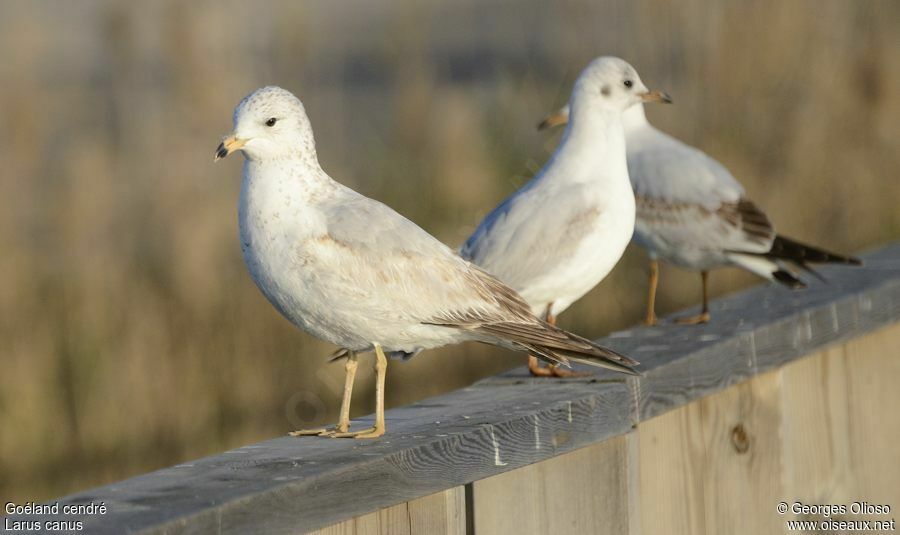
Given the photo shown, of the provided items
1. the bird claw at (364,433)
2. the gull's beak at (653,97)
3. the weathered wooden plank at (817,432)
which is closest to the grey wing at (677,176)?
the gull's beak at (653,97)

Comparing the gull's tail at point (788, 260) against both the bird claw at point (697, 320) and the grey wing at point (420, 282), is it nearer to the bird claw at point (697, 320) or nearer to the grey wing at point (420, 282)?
the bird claw at point (697, 320)

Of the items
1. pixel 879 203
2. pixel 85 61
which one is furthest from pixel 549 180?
pixel 85 61

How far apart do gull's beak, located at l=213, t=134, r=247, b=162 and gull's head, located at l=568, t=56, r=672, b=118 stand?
1676mm

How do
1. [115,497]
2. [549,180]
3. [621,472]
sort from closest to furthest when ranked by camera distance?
[115,497]
[621,472]
[549,180]

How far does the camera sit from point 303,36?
19.7 ft

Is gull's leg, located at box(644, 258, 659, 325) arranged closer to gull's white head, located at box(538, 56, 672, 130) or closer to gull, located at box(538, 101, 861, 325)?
gull, located at box(538, 101, 861, 325)

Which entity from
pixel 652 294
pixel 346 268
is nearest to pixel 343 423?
pixel 346 268

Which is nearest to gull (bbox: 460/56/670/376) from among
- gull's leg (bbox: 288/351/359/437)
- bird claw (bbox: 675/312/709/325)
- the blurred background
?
bird claw (bbox: 675/312/709/325)

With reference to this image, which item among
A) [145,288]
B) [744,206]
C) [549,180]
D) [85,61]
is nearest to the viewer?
[549,180]

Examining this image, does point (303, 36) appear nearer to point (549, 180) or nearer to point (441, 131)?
point (441, 131)

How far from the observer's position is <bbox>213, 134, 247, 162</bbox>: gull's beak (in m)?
2.82

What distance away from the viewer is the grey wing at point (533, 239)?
3871 mm

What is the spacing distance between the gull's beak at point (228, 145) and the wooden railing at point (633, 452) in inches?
26.1

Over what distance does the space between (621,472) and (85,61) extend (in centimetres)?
1313
